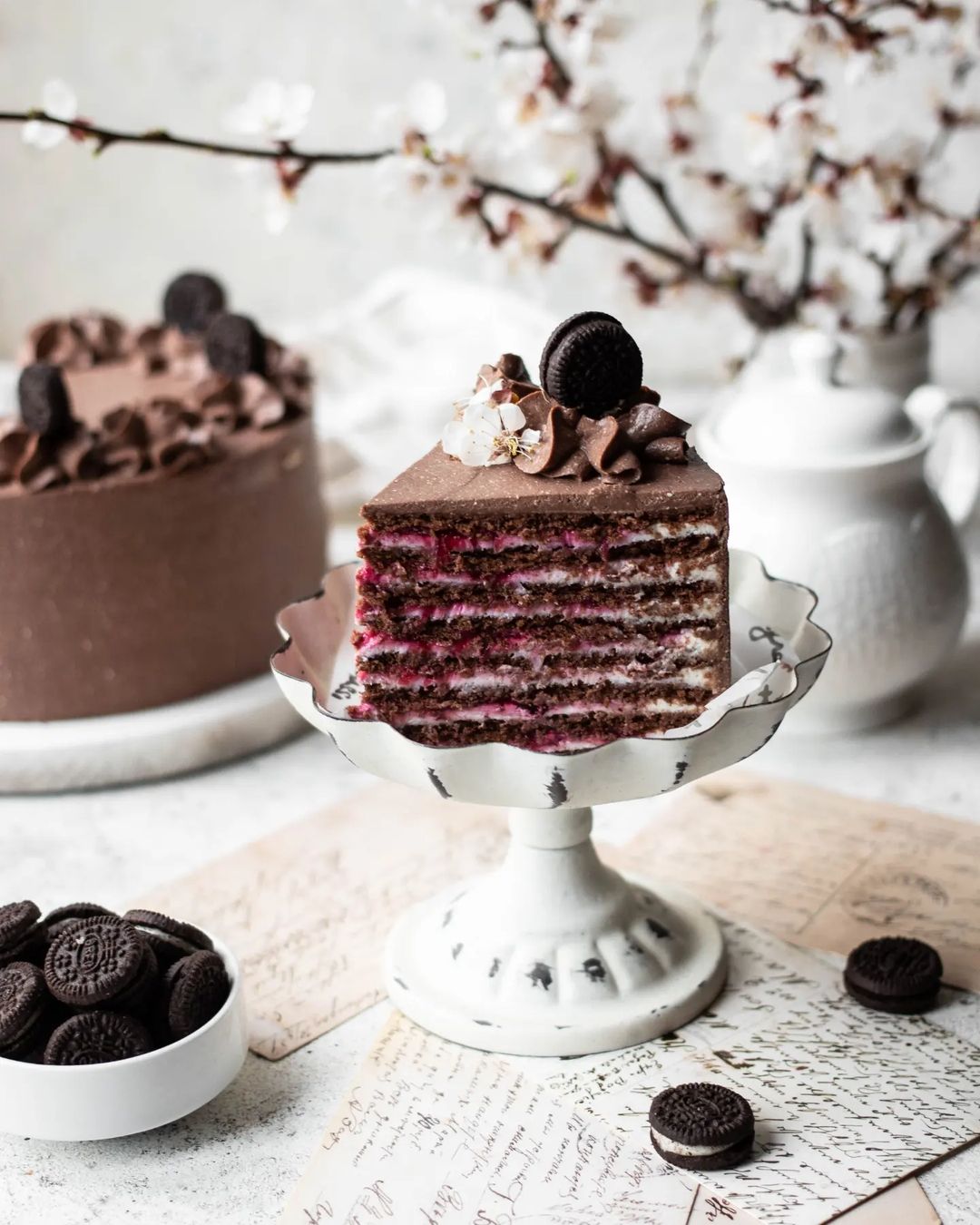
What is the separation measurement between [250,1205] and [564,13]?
4.50 feet

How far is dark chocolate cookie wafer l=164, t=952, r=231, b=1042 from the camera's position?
1.23 meters

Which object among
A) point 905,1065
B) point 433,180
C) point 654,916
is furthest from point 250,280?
point 905,1065

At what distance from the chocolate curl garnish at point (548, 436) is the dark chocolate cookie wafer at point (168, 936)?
1.61 feet

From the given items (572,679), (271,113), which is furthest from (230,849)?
(271,113)

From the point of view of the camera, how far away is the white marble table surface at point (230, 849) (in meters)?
1.19

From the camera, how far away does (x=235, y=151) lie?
5.50 feet

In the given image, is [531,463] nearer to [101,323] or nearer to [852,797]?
[852,797]

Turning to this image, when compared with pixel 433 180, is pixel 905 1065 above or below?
below

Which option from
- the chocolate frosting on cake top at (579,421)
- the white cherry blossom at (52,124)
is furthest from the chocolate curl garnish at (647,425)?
the white cherry blossom at (52,124)

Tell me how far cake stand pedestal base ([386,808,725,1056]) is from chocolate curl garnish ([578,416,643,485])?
1.02ft

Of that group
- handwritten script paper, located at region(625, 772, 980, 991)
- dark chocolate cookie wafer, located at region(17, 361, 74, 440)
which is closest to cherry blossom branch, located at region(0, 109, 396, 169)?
dark chocolate cookie wafer, located at region(17, 361, 74, 440)

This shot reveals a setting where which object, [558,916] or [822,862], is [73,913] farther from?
[822,862]

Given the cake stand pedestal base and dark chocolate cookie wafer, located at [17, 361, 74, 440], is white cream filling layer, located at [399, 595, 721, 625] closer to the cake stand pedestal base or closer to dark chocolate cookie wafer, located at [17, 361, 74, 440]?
the cake stand pedestal base

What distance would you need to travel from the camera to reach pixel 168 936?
1.32 m
